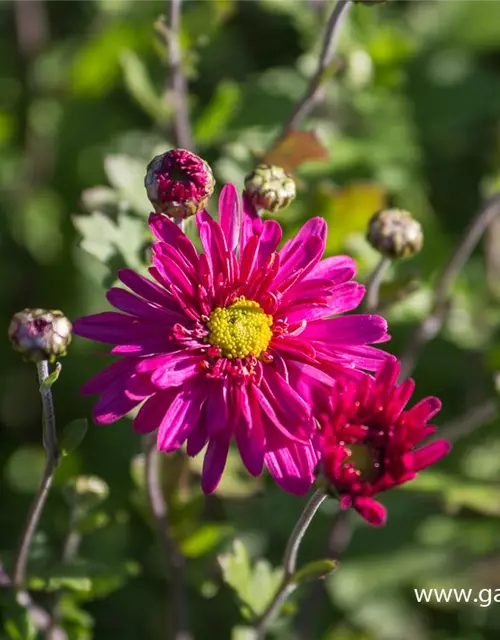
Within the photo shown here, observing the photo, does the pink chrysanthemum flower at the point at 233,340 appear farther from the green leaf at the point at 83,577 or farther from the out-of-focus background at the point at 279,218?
the green leaf at the point at 83,577

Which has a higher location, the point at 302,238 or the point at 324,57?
the point at 324,57

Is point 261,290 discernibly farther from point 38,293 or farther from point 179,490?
point 38,293

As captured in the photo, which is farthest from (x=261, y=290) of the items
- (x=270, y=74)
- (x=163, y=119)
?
(x=270, y=74)

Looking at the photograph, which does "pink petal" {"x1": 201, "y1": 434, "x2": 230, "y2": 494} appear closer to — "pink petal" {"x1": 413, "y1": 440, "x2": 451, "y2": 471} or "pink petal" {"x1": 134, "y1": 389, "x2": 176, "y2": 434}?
"pink petal" {"x1": 134, "y1": 389, "x2": 176, "y2": 434}

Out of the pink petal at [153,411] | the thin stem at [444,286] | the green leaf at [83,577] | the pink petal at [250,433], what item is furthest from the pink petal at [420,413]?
the thin stem at [444,286]

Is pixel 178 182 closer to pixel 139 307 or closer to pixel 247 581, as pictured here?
pixel 139 307

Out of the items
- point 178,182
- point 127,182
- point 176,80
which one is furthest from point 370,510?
point 176,80
